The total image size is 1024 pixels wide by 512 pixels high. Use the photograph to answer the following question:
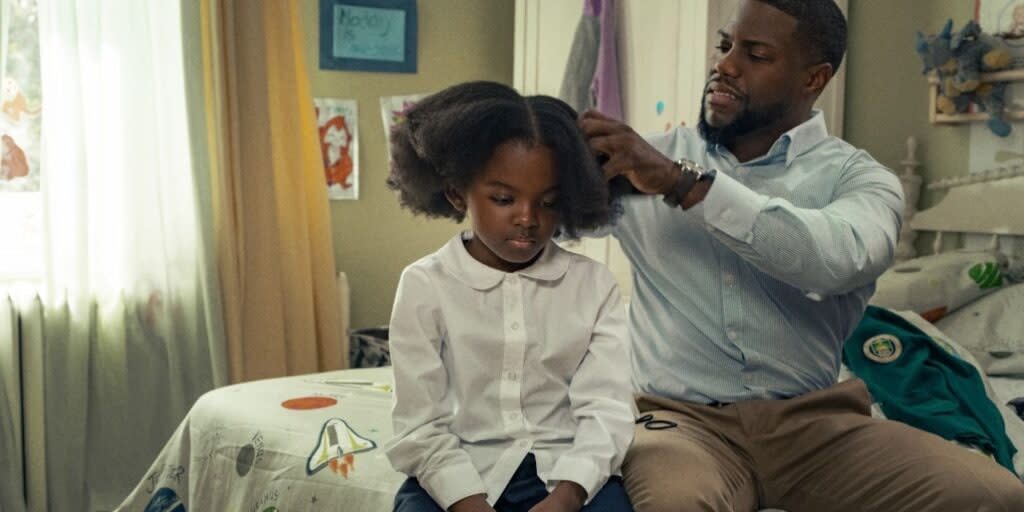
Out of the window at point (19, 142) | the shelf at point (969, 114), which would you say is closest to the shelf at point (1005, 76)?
the shelf at point (969, 114)

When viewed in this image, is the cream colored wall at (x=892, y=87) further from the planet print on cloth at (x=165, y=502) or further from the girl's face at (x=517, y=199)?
the planet print on cloth at (x=165, y=502)

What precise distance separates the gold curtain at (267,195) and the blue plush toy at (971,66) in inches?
76.5

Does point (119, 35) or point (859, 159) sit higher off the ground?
point (119, 35)

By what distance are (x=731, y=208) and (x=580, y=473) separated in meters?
0.49

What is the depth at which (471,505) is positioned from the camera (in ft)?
4.53

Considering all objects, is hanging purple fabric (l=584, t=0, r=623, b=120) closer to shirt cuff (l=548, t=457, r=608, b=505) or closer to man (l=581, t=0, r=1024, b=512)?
man (l=581, t=0, r=1024, b=512)

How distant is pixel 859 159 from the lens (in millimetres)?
1906

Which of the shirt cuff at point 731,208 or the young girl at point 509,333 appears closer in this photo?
the young girl at point 509,333

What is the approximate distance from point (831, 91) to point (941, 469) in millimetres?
2071

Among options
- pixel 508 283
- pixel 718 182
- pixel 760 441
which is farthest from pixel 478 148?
pixel 760 441

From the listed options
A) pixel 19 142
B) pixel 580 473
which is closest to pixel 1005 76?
pixel 580 473

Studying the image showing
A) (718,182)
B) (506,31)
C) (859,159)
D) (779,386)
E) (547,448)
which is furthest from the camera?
(506,31)

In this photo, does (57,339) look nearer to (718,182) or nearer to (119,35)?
A: (119,35)

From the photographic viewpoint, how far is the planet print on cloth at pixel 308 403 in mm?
2180
